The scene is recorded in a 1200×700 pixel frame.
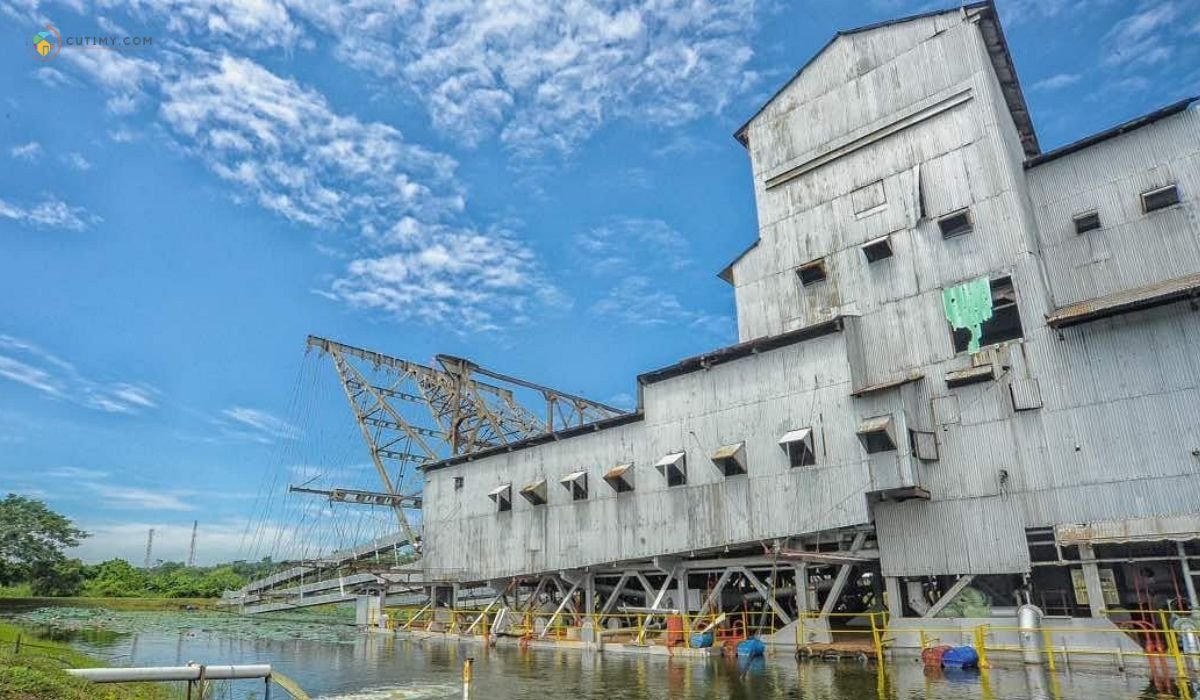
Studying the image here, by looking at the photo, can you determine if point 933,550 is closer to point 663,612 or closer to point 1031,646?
point 1031,646

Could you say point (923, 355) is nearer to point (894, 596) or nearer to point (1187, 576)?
point (894, 596)

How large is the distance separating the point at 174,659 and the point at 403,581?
601 inches

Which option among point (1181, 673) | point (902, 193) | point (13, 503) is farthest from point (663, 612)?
point (13, 503)

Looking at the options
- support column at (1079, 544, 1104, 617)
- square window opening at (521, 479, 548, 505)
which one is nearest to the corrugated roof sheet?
support column at (1079, 544, 1104, 617)

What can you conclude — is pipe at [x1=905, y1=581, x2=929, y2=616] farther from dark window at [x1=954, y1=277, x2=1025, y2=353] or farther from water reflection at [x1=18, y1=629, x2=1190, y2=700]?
dark window at [x1=954, y1=277, x2=1025, y2=353]

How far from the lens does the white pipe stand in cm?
859

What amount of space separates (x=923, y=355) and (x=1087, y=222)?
22.5 feet

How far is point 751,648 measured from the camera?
917 inches

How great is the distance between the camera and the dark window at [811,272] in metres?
28.1

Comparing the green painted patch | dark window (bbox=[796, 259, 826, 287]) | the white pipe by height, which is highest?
dark window (bbox=[796, 259, 826, 287])

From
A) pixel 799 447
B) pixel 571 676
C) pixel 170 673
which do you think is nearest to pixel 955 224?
pixel 799 447

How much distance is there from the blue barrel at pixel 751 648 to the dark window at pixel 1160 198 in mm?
18689

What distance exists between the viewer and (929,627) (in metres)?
22.1

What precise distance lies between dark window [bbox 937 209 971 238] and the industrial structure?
3.4 inches
